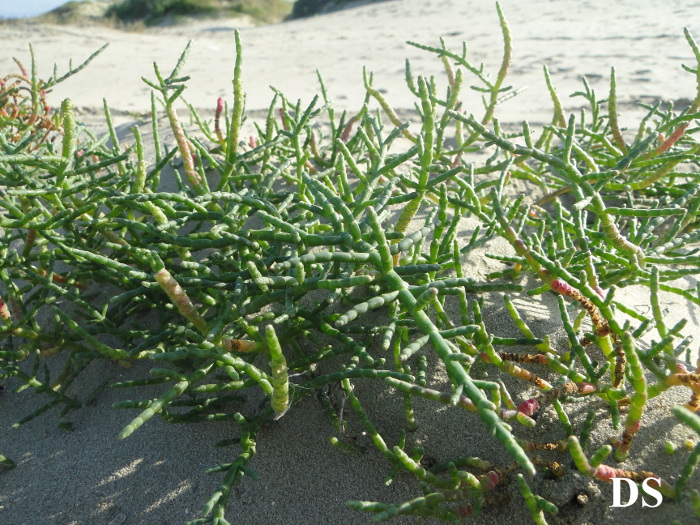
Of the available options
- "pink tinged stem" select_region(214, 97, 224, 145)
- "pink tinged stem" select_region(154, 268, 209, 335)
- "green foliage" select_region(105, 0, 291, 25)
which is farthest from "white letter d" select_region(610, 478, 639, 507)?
"green foliage" select_region(105, 0, 291, 25)

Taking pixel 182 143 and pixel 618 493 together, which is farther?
pixel 182 143

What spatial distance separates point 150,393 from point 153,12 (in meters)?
23.1

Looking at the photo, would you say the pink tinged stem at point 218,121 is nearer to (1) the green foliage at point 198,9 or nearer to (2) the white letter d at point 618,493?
(2) the white letter d at point 618,493

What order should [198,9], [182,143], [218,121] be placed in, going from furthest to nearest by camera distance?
[198,9]
[218,121]
[182,143]

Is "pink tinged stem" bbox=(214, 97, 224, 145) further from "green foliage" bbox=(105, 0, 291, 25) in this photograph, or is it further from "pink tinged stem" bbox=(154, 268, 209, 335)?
"green foliage" bbox=(105, 0, 291, 25)

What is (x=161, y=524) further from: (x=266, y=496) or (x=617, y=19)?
(x=617, y=19)

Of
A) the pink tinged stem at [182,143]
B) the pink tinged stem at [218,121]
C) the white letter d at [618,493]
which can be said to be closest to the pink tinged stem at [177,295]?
the pink tinged stem at [182,143]

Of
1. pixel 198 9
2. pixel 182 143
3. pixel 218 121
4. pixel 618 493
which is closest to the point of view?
pixel 618 493

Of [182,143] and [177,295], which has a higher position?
[182,143]

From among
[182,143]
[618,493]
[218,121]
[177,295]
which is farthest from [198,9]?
[618,493]

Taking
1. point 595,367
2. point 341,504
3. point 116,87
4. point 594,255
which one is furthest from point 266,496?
point 116,87

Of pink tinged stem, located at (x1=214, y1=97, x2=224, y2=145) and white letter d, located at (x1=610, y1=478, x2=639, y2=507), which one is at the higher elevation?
pink tinged stem, located at (x1=214, y1=97, x2=224, y2=145)

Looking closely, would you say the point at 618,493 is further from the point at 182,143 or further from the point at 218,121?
the point at 218,121

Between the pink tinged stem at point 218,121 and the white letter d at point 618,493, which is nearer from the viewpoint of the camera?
the white letter d at point 618,493
